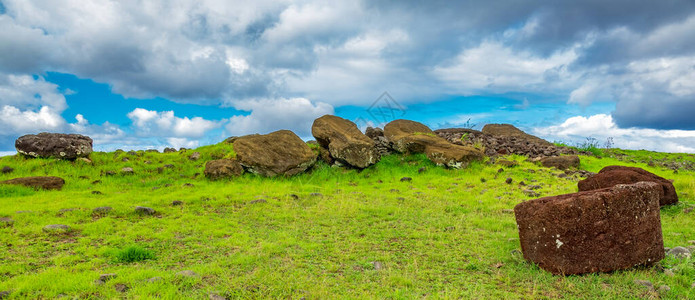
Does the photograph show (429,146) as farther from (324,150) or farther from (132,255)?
(132,255)

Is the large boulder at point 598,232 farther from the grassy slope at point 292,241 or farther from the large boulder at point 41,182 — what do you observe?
the large boulder at point 41,182

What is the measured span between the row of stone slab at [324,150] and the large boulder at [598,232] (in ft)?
41.2

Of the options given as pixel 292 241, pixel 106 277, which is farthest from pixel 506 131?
pixel 106 277

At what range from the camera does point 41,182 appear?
15.6 meters

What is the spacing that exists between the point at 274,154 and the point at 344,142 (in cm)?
372

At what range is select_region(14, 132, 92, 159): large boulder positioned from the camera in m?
18.2

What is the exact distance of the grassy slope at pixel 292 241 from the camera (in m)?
6.38

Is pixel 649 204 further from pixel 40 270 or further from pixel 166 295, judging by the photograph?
pixel 40 270

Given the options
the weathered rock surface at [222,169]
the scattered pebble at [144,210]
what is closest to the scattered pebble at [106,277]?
the scattered pebble at [144,210]

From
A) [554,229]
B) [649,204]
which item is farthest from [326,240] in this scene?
[649,204]

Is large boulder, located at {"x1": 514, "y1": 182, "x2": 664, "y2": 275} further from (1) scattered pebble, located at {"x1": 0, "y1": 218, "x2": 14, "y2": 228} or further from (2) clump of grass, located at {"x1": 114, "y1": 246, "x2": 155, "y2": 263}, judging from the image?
(1) scattered pebble, located at {"x1": 0, "y1": 218, "x2": 14, "y2": 228}

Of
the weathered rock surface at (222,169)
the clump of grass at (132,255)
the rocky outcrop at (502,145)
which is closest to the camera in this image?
the clump of grass at (132,255)

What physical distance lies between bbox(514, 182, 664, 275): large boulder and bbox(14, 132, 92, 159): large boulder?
2020cm

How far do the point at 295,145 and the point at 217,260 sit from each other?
42.9 ft
